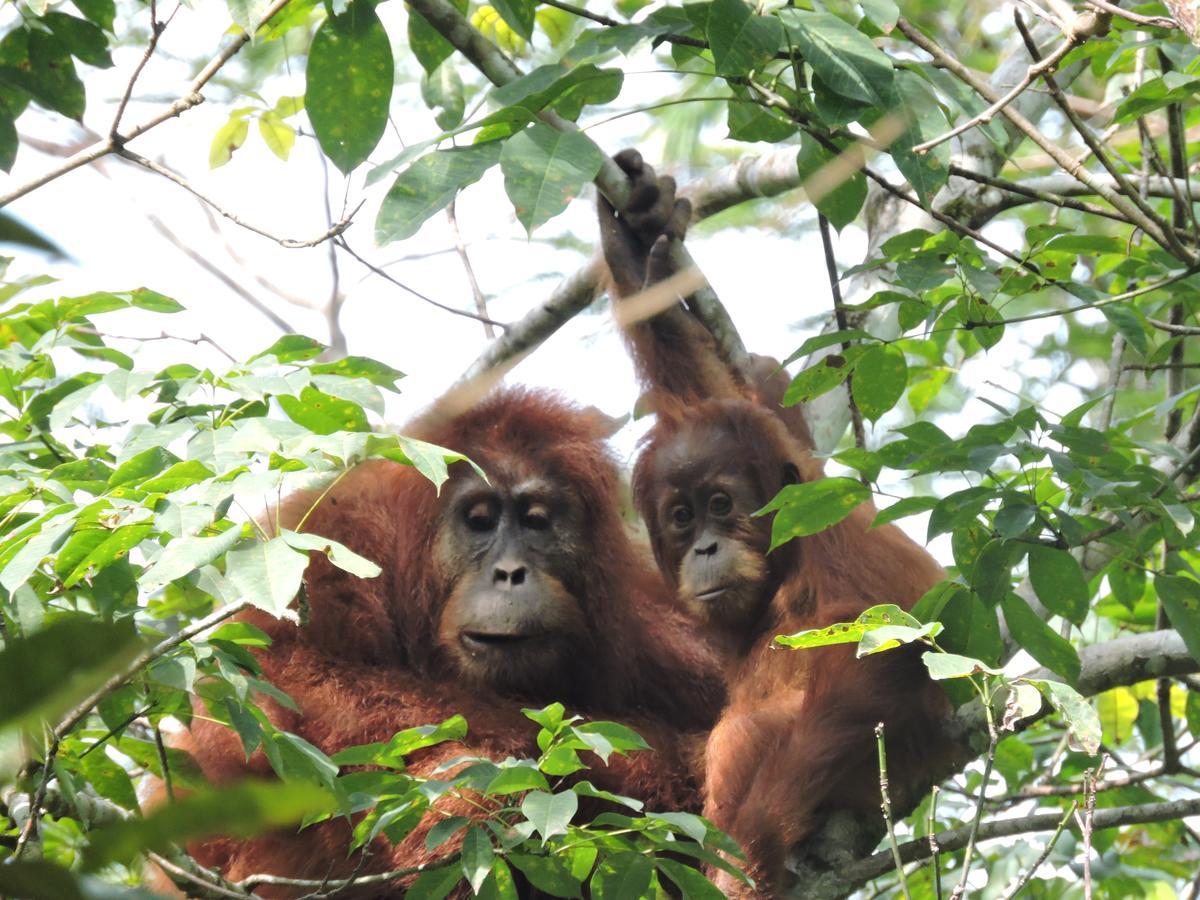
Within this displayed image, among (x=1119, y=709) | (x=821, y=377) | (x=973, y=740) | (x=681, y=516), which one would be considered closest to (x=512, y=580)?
(x=681, y=516)

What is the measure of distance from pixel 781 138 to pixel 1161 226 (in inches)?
41.8

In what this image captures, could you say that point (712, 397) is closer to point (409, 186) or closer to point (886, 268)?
point (886, 268)

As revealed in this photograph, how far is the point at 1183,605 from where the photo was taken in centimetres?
329

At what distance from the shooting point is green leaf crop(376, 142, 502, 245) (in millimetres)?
2621

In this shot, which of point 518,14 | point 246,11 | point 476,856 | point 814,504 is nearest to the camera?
point 476,856

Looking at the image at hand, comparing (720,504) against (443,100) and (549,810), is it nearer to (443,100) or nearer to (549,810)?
(443,100)

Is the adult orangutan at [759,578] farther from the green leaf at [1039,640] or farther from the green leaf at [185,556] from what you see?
the green leaf at [185,556]

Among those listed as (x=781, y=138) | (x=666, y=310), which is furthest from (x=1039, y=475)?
(x=666, y=310)

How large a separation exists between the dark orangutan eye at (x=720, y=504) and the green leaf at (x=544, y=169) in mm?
2096

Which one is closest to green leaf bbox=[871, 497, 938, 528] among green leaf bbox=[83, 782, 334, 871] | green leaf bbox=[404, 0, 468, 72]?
green leaf bbox=[404, 0, 468, 72]

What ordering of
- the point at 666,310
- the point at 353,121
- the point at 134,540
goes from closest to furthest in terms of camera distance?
the point at 134,540 → the point at 353,121 → the point at 666,310

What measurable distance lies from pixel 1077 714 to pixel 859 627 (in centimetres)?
44

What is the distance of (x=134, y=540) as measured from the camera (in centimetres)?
258

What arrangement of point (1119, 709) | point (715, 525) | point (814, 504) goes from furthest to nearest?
1. point (1119, 709)
2. point (715, 525)
3. point (814, 504)
